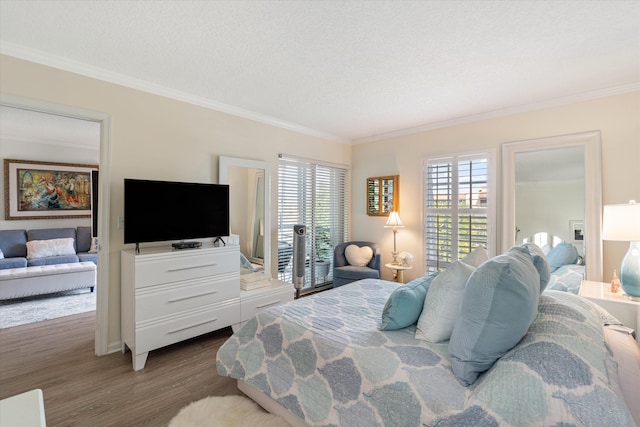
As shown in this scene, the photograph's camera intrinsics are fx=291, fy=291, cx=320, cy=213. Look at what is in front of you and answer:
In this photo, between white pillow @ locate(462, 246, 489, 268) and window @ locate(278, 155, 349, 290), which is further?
window @ locate(278, 155, 349, 290)

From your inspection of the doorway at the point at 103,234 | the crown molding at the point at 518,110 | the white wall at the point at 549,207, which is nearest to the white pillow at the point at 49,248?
the doorway at the point at 103,234

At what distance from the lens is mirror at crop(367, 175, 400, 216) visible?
4391mm

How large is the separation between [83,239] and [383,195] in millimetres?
5297

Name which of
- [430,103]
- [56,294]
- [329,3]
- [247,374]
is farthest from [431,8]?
[56,294]

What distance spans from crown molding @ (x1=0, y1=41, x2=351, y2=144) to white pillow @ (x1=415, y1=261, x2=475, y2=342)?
9.71ft

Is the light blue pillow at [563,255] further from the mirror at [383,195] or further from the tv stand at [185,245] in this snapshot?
the tv stand at [185,245]

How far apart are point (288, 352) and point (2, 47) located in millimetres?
3005

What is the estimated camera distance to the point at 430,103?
3258mm

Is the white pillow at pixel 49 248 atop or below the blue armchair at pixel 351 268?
atop

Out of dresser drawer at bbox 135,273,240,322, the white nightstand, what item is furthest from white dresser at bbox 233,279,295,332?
the white nightstand

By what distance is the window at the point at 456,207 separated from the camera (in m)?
3.60

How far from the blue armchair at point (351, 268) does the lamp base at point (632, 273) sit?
239cm

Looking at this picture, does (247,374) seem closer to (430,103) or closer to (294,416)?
(294,416)

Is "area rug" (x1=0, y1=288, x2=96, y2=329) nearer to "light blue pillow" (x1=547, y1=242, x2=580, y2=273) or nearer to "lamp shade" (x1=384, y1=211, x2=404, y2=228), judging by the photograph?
"lamp shade" (x1=384, y1=211, x2=404, y2=228)
